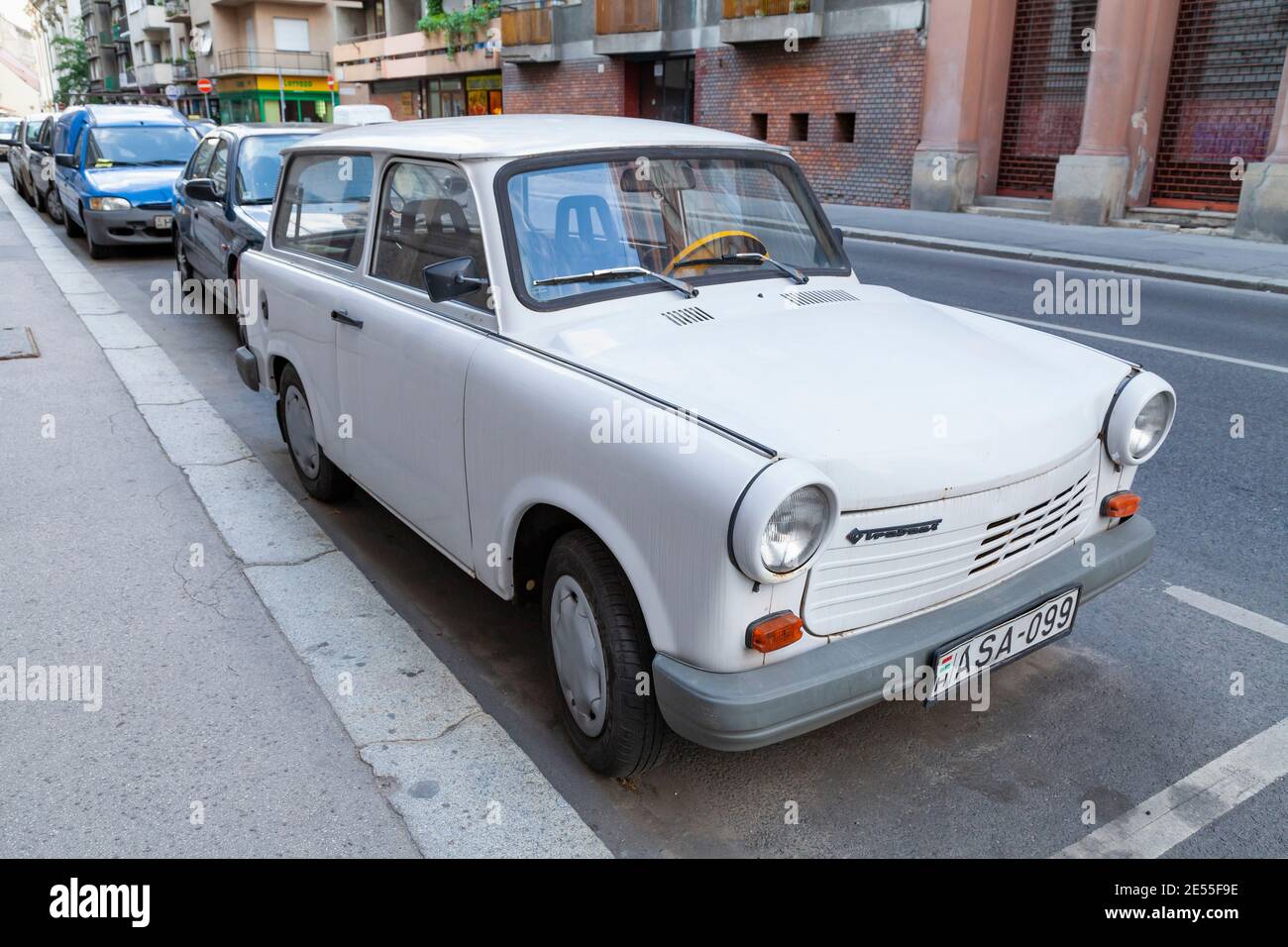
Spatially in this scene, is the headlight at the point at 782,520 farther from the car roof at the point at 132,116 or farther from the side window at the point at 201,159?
the car roof at the point at 132,116

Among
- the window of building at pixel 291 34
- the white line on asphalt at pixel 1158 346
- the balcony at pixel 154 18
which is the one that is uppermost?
the balcony at pixel 154 18

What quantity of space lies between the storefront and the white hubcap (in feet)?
188

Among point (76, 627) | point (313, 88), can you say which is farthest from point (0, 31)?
point (76, 627)

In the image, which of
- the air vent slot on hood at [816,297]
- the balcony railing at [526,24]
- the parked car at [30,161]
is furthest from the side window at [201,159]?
the balcony railing at [526,24]

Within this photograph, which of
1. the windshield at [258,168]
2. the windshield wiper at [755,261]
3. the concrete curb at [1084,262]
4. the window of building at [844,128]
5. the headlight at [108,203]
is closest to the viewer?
the windshield wiper at [755,261]

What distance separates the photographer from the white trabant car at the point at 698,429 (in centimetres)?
249

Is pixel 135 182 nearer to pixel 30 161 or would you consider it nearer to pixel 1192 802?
pixel 30 161

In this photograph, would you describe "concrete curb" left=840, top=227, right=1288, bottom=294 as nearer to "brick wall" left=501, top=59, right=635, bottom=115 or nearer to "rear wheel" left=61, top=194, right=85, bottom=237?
"rear wheel" left=61, top=194, right=85, bottom=237

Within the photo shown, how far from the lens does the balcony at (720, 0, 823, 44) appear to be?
72.9 ft

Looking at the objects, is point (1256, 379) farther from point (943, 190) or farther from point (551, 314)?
point (943, 190)

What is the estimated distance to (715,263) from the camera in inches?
146

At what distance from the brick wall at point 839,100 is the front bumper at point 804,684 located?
19.7 m

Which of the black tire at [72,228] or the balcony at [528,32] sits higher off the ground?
the balcony at [528,32]
